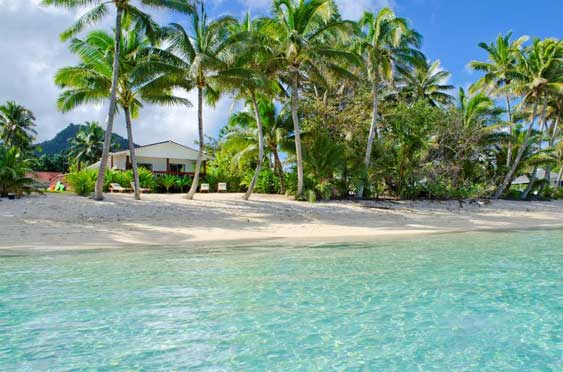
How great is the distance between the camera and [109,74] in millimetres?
17906

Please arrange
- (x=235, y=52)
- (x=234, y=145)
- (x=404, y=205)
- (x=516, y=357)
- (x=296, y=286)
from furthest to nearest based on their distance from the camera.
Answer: (x=234, y=145)
(x=404, y=205)
(x=235, y=52)
(x=296, y=286)
(x=516, y=357)

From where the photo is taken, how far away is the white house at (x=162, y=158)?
2866cm

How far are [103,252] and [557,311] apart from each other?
30.2ft

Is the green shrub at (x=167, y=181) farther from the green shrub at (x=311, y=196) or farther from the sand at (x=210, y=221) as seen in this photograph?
the green shrub at (x=311, y=196)

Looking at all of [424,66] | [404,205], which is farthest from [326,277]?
[424,66]

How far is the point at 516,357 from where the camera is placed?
12.7ft

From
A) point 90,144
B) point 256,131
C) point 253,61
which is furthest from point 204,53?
point 90,144

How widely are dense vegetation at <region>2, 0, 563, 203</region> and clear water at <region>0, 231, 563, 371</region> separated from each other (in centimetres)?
1108

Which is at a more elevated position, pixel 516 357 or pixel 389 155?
pixel 389 155

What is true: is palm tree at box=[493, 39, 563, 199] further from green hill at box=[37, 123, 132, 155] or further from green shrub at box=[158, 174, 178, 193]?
green hill at box=[37, 123, 132, 155]

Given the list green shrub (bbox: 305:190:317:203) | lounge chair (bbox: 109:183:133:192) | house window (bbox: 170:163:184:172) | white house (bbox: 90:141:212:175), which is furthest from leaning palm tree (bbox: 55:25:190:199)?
house window (bbox: 170:163:184:172)

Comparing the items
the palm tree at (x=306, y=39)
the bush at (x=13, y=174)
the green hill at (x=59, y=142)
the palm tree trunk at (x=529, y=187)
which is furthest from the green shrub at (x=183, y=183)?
the green hill at (x=59, y=142)

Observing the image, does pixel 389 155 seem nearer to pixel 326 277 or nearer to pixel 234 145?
pixel 234 145

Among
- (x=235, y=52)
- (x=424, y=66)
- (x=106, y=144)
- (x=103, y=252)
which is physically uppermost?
(x=424, y=66)
